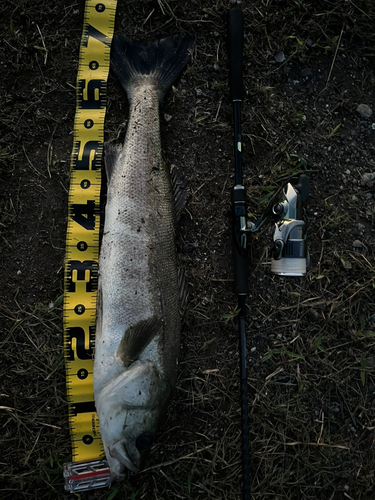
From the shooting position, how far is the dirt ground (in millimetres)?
2730

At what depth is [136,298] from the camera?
2.27 m

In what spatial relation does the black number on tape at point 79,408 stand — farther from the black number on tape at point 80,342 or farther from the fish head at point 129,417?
the fish head at point 129,417

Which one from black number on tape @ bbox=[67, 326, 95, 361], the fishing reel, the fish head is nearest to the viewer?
the fish head

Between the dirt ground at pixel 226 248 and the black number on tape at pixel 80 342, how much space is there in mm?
130

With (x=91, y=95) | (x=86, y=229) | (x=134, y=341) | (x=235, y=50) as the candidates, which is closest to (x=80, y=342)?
(x=134, y=341)

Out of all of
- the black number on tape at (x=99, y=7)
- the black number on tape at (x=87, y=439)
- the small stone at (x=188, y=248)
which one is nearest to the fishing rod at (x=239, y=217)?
the small stone at (x=188, y=248)

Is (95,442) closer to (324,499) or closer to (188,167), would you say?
(324,499)

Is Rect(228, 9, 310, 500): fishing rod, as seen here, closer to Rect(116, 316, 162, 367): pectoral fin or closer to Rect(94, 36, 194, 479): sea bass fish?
Rect(94, 36, 194, 479): sea bass fish

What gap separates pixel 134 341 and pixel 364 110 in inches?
104

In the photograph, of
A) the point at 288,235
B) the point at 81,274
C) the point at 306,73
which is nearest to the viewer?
the point at 288,235

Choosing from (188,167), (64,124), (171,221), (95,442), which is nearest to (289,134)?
(188,167)

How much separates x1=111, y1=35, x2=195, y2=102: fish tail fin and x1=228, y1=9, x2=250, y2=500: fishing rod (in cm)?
44

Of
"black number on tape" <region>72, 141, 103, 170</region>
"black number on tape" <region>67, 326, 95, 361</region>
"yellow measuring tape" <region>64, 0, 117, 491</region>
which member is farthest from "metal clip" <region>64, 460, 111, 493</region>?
"black number on tape" <region>72, 141, 103, 170</region>

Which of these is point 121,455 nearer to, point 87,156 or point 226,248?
point 226,248
